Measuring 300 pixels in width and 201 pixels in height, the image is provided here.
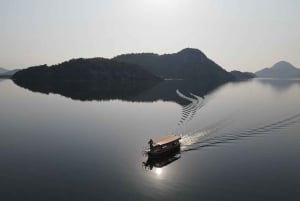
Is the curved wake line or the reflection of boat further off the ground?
the curved wake line

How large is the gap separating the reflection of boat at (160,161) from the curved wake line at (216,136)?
4812 millimetres

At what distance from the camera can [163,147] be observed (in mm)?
60031

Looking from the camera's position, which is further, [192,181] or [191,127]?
[191,127]

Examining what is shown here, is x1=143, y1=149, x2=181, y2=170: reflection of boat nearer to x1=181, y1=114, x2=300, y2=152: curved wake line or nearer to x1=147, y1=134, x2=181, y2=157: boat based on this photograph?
x1=147, y1=134, x2=181, y2=157: boat

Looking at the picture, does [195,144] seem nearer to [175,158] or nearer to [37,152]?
[175,158]

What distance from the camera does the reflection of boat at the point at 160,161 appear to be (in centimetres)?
5397

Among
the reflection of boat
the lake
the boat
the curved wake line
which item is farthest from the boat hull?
the lake

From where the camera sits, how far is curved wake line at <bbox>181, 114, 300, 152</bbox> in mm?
67931

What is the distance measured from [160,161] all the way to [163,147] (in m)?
4.08

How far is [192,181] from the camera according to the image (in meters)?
46.2

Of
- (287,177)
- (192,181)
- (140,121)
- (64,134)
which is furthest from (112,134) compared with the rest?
(287,177)

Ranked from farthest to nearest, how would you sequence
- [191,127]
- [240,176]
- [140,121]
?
[140,121]
[191,127]
[240,176]

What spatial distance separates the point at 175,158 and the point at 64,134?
32.2 meters

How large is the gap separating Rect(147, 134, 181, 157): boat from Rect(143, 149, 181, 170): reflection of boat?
3.14ft
